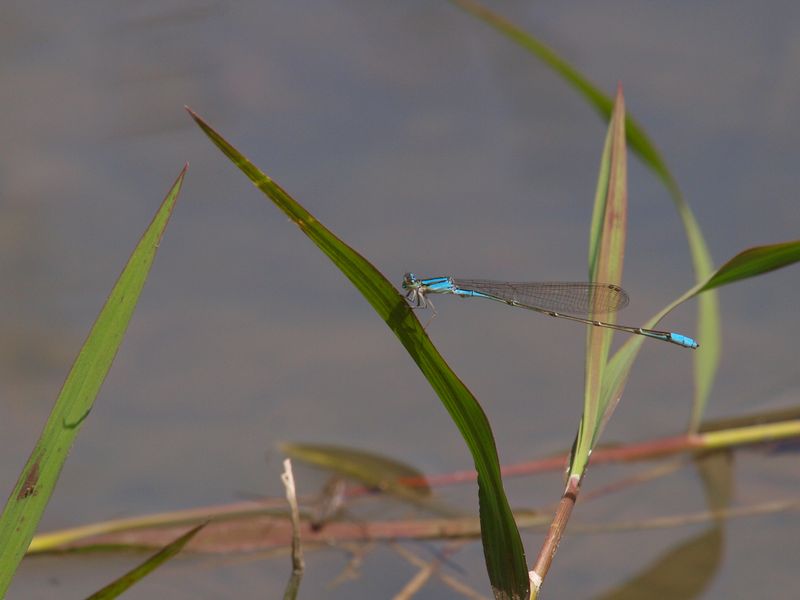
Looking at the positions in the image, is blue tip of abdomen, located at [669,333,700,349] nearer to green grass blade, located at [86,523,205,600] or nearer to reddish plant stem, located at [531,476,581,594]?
reddish plant stem, located at [531,476,581,594]

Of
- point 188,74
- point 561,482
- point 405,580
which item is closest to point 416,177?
point 188,74

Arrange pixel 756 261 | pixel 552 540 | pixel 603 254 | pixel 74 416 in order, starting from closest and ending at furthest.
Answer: pixel 74 416, pixel 552 540, pixel 756 261, pixel 603 254

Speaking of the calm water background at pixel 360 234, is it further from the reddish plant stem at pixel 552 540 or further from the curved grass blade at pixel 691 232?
the reddish plant stem at pixel 552 540

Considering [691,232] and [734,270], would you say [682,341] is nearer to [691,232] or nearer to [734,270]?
[691,232]

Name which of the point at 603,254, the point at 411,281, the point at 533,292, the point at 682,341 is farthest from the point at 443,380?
the point at 533,292

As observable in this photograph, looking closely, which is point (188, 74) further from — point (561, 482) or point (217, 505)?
point (561, 482)

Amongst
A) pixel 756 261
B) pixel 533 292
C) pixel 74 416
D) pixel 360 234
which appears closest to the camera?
pixel 74 416

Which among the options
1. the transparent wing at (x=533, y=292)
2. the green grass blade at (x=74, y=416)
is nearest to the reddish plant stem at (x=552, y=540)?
the green grass blade at (x=74, y=416)
